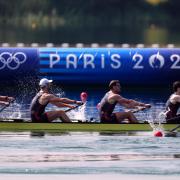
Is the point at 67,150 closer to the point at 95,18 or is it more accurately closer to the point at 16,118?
the point at 16,118

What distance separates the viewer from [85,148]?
1000 inches

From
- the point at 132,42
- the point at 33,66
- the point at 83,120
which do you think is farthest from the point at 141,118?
the point at 132,42

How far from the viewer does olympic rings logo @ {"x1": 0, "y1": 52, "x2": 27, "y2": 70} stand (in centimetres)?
3394

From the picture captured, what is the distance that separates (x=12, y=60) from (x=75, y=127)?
5.82m

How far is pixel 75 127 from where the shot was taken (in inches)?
1140

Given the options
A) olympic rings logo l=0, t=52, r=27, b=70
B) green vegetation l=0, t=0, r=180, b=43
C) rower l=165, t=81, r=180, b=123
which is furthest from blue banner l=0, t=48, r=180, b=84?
green vegetation l=0, t=0, r=180, b=43

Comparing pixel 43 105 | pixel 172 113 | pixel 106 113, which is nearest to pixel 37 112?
pixel 43 105

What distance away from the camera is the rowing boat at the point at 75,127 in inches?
1138

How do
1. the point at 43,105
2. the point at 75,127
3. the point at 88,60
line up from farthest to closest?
the point at 88,60 → the point at 43,105 → the point at 75,127

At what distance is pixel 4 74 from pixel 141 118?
187 inches

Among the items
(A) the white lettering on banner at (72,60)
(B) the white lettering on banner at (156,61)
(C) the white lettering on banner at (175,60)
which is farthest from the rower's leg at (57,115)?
(C) the white lettering on banner at (175,60)

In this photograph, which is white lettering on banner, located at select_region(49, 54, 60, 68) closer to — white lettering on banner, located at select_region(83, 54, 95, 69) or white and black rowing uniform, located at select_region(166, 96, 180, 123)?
white lettering on banner, located at select_region(83, 54, 95, 69)

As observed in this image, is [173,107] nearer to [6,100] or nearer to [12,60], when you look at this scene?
[6,100]

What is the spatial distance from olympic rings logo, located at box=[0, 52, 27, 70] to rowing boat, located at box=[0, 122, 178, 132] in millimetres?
5238
